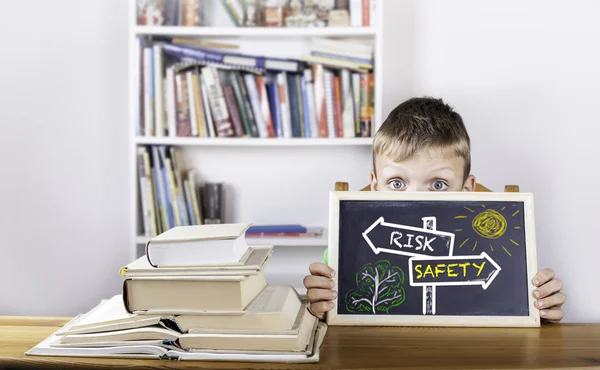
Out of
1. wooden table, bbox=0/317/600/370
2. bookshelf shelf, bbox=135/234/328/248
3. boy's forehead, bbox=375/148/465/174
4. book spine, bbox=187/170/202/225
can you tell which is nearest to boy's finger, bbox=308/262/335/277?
wooden table, bbox=0/317/600/370

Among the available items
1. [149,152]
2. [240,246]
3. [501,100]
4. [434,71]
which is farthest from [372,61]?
[240,246]

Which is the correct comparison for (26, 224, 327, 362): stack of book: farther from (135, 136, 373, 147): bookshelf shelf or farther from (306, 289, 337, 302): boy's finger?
(135, 136, 373, 147): bookshelf shelf

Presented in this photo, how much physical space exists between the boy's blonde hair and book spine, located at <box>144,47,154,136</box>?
3.71 ft

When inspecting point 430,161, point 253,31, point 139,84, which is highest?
point 253,31

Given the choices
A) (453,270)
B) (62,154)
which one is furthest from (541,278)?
(62,154)

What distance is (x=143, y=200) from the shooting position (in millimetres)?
2602

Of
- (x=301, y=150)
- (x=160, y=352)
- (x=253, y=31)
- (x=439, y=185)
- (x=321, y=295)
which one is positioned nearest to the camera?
(x=160, y=352)

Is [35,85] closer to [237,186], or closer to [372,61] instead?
[237,186]

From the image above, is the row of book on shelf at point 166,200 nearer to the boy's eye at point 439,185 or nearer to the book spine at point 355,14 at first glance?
the book spine at point 355,14

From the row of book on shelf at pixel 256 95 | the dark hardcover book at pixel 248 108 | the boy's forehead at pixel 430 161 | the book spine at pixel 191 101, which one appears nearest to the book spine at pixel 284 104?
the row of book on shelf at pixel 256 95

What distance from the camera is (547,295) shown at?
48.7 inches

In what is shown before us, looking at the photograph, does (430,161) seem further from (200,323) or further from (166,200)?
(166,200)

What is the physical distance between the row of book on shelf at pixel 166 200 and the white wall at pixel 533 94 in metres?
0.71

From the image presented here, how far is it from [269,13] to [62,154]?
3.48ft
